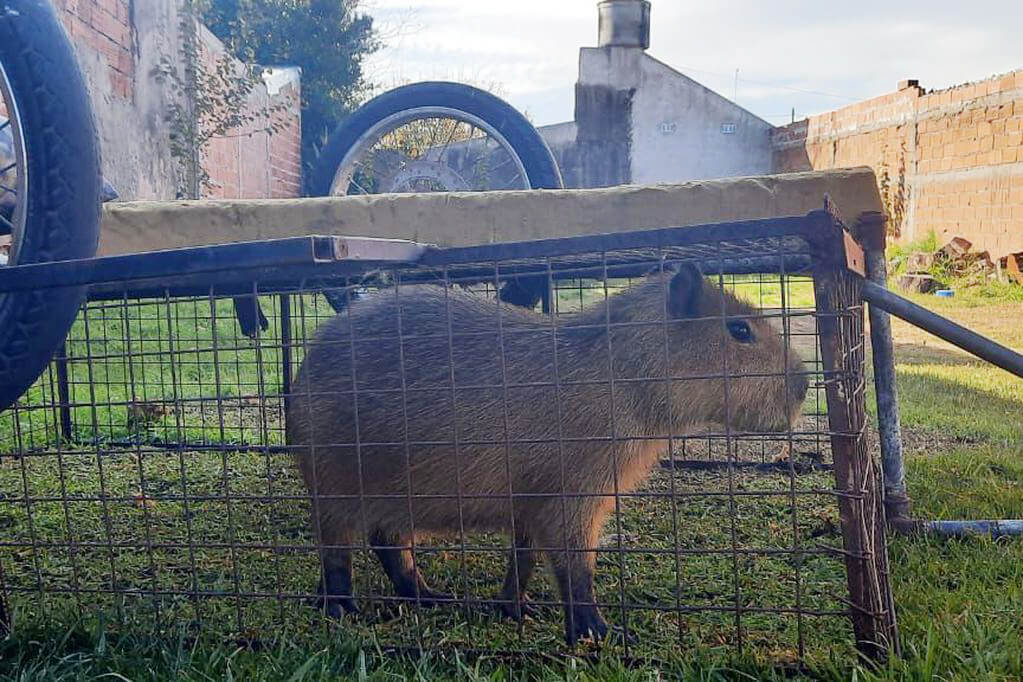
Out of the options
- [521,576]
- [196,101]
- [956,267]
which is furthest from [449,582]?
[956,267]

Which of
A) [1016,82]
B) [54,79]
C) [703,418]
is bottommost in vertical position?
[703,418]

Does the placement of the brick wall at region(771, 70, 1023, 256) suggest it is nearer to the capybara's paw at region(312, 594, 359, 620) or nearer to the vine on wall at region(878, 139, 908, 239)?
the vine on wall at region(878, 139, 908, 239)

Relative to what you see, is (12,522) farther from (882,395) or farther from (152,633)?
(882,395)

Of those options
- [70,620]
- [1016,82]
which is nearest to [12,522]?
[70,620]

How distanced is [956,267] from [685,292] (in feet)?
35.9

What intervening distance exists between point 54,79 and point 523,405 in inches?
48.7

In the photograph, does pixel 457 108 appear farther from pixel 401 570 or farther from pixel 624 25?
pixel 624 25

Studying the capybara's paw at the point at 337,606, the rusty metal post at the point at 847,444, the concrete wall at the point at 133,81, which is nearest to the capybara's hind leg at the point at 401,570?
the capybara's paw at the point at 337,606

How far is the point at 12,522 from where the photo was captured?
2936mm

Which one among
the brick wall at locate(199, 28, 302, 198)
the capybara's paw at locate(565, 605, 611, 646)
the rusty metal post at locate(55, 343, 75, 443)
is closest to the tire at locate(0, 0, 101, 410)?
the capybara's paw at locate(565, 605, 611, 646)

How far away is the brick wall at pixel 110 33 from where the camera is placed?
578cm

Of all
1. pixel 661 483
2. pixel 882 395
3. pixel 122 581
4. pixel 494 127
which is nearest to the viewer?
pixel 122 581

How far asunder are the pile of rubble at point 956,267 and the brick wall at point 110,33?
880cm

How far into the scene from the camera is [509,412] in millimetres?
2186
